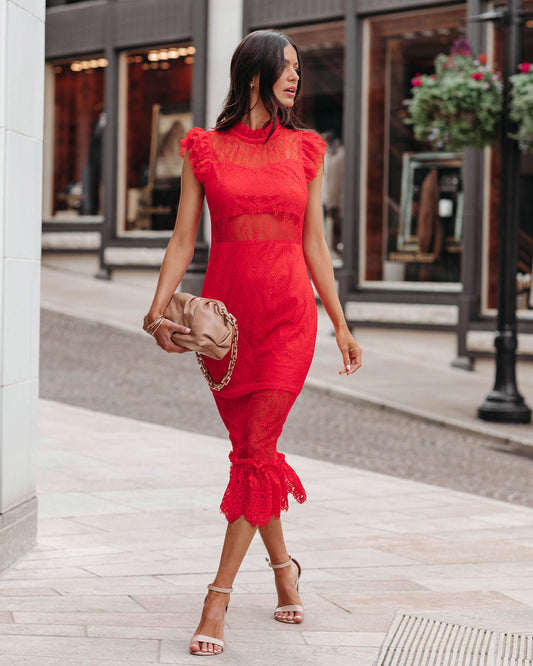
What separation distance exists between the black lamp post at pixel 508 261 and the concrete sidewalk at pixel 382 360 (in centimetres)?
22

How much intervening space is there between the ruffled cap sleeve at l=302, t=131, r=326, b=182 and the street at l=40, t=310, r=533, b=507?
404 cm

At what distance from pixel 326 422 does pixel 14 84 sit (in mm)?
6540

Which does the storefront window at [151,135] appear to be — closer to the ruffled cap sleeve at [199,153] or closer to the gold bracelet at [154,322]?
the ruffled cap sleeve at [199,153]

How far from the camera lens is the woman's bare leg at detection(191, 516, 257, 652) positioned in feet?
13.0

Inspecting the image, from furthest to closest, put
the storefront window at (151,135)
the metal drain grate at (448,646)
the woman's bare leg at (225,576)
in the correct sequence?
the storefront window at (151,135)
the woman's bare leg at (225,576)
the metal drain grate at (448,646)

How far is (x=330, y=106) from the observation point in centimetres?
1755

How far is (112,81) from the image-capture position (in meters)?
20.4

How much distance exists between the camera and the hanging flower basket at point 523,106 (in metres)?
10.8

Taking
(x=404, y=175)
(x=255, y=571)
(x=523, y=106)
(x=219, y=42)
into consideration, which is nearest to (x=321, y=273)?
(x=255, y=571)

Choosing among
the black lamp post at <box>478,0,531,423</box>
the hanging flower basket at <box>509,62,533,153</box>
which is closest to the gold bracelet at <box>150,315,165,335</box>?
the hanging flower basket at <box>509,62,533,153</box>

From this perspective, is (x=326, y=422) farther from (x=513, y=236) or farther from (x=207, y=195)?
(x=207, y=195)

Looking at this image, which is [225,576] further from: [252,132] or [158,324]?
[252,132]

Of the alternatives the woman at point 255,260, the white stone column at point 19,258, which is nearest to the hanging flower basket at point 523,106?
the white stone column at point 19,258

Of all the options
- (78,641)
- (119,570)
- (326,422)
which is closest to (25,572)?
(119,570)
